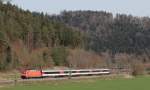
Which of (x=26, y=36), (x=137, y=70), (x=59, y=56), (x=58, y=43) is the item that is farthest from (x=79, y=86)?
(x=58, y=43)

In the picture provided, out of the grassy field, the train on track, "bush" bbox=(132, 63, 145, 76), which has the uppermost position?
the grassy field

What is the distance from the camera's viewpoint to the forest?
86875 mm

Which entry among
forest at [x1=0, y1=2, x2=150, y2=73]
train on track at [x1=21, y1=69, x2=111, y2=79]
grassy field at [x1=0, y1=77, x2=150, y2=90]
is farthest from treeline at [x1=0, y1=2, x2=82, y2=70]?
grassy field at [x1=0, y1=77, x2=150, y2=90]

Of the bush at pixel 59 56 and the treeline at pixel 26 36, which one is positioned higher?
the treeline at pixel 26 36

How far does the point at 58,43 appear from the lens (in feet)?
435

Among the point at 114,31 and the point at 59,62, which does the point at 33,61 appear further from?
the point at 114,31

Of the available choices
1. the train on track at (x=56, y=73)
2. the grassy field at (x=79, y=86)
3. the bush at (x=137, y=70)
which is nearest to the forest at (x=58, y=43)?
the bush at (x=137, y=70)

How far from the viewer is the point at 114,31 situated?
625 feet

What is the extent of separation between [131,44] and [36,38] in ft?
208

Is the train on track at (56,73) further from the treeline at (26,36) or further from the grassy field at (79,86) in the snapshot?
the treeline at (26,36)

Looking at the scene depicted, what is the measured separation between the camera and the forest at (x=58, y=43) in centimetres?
8688

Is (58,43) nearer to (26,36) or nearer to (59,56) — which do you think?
(26,36)

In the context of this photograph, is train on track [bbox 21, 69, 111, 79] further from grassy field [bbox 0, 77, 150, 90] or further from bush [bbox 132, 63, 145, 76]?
grassy field [bbox 0, 77, 150, 90]

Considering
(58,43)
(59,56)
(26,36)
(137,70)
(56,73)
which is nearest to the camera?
(56,73)
